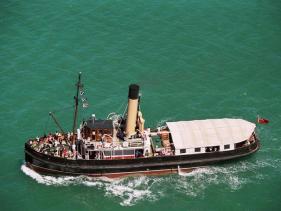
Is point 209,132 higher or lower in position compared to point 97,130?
lower

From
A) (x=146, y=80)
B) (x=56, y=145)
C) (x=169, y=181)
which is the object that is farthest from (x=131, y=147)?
(x=146, y=80)

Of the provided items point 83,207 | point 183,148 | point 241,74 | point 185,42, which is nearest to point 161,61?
point 185,42

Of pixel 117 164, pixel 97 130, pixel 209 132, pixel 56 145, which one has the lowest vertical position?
pixel 117 164

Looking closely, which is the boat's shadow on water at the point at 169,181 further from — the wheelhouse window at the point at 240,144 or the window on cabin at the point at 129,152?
the window on cabin at the point at 129,152

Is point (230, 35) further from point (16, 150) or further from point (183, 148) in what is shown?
point (16, 150)

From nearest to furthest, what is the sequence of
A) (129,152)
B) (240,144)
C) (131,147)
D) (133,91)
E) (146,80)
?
(133,91), (131,147), (129,152), (240,144), (146,80)

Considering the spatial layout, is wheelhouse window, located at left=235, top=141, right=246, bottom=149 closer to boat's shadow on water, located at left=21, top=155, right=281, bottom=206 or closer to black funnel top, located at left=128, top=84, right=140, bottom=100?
boat's shadow on water, located at left=21, top=155, right=281, bottom=206

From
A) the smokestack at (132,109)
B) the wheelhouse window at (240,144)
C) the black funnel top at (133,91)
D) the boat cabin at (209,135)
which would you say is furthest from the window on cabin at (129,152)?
the wheelhouse window at (240,144)

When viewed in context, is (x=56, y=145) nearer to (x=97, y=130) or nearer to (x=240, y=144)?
(x=97, y=130)
